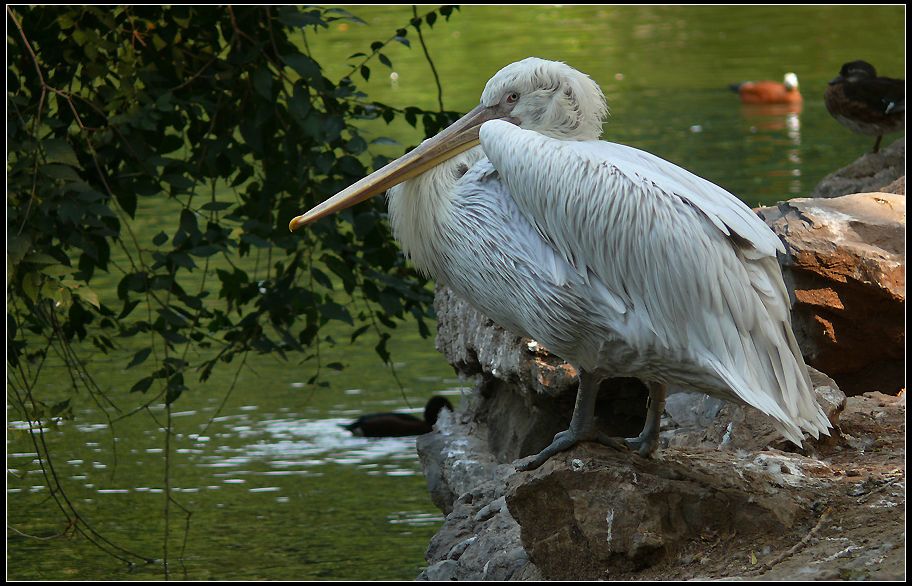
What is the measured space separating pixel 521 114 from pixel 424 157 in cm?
29

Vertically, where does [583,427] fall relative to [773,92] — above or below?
below

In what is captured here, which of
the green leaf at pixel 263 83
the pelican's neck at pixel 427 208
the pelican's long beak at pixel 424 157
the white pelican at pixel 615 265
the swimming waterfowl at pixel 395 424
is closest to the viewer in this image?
the white pelican at pixel 615 265

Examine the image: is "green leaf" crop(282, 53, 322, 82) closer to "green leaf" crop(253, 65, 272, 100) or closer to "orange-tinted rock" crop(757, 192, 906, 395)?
"green leaf" crop(253, 65, 272, 100)

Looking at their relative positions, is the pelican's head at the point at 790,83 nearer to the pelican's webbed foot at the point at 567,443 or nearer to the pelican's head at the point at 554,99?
the pelican's head at the point at 554,99

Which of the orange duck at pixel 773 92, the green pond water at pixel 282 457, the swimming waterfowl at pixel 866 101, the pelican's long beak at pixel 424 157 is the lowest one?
the green pond water at pixel 282 457

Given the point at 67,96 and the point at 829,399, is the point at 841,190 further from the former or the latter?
the point at 67,96

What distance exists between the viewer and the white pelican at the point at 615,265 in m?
3.13

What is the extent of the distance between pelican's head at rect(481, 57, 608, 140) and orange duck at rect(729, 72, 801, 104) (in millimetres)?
9260

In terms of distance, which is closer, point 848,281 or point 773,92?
point 848,281

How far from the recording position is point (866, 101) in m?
6.82

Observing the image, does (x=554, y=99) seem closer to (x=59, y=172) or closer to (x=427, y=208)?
(x=427, y=208)

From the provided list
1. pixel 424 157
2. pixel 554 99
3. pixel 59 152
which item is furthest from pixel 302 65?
pixel 554 99

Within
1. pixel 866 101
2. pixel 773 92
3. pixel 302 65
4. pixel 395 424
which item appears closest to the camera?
pixel 302 65

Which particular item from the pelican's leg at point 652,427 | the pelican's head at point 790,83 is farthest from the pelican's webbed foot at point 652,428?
the pelican's head at point 790,83
